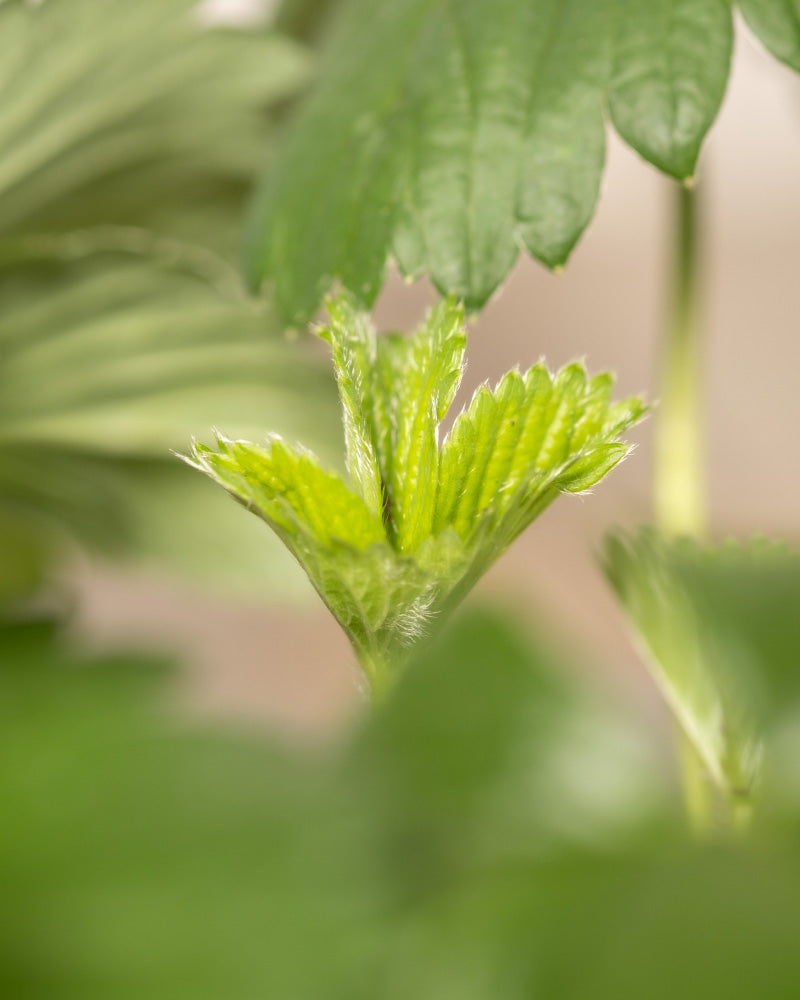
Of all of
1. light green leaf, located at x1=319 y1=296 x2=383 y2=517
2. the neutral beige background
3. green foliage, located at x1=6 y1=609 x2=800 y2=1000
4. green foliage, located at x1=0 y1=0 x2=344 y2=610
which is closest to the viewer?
green foliage, located at x1=6 y1=609 x2=800 y2=1000

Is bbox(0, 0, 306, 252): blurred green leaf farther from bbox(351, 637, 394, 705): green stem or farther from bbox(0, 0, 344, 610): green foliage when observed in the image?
bbox(351, 637, 394, 705): green stem

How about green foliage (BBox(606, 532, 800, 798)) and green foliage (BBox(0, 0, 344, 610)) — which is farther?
green foliage (BBox(0, 0, 344, 610))

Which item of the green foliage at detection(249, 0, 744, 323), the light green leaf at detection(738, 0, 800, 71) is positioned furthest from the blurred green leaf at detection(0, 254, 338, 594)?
the light green leaf at detection(738, 0, 800, 71)

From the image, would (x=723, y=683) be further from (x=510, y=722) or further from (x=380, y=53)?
(x=380, y=53)

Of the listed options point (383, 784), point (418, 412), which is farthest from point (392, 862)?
point (418, 412)

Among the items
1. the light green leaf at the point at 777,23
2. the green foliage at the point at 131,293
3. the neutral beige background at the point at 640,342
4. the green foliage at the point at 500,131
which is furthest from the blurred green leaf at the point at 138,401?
the neutral beige background at the point at 640,342

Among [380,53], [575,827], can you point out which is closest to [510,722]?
[575,827]
